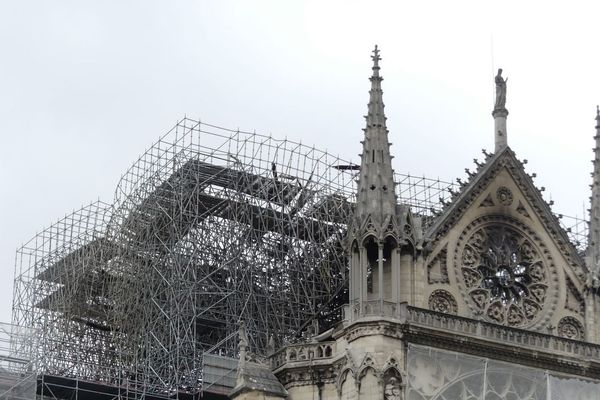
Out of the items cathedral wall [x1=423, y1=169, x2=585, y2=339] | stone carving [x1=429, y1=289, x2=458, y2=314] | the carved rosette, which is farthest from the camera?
the carved rosette

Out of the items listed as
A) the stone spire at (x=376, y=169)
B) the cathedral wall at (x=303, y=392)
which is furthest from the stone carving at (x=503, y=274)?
the cathedral wall at (x=303, y=392)

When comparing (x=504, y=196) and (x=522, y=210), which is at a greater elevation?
(x=504, y=196)

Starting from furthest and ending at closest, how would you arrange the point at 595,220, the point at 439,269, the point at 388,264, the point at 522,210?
1. the point at 595,220
2. the point at 522,210
3. the point at 439,269
4. the point at 388,264

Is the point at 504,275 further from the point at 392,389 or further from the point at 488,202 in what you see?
the point at 392,389

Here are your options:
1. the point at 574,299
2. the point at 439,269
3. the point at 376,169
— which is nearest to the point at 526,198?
the point at 574,299

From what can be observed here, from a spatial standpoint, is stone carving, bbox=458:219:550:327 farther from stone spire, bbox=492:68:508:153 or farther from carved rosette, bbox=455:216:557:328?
stone spire, bbox=492:68:508:153

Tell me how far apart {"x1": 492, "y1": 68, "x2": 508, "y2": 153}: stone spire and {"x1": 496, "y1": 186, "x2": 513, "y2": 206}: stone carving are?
1291 mm

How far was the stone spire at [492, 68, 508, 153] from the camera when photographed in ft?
147

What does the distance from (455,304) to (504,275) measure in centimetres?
252

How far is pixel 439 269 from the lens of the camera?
42031mm

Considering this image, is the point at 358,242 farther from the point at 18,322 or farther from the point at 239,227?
the point at 18,322

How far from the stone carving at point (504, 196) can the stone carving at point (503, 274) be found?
102 mm

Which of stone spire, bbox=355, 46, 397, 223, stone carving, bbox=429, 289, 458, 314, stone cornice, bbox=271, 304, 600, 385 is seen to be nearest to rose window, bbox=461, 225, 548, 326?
stone carving, bbox=429, 289, 458, 314

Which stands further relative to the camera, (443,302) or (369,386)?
(443,302)
